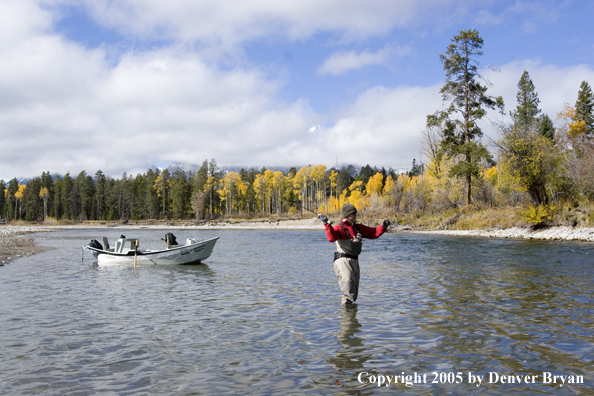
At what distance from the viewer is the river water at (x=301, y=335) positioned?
5.30m

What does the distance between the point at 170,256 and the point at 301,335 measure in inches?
517

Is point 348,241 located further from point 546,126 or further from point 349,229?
point 546,126

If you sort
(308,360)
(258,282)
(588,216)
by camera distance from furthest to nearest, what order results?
(588,216)
(258,282)
(308,360)

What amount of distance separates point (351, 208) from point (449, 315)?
292 centimetres

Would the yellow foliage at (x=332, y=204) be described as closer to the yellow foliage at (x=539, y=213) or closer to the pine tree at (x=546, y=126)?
the pine tree at (x=546, y=126)

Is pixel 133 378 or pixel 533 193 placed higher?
pixel 533 193

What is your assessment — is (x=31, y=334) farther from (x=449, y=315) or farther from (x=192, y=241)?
(x=192, y=241)

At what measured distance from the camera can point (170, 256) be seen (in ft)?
62.5

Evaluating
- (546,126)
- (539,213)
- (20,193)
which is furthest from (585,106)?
(20,193)

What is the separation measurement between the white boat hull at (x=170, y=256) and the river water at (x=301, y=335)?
15.3 ft

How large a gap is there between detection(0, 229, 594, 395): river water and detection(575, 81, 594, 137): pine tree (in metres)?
60.7

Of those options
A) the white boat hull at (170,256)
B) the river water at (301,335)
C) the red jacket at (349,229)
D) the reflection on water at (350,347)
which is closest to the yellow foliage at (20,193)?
the white boat hull at (170,256)

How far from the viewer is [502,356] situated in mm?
6074

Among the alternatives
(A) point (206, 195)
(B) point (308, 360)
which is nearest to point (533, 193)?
(B) point (308, 360)
